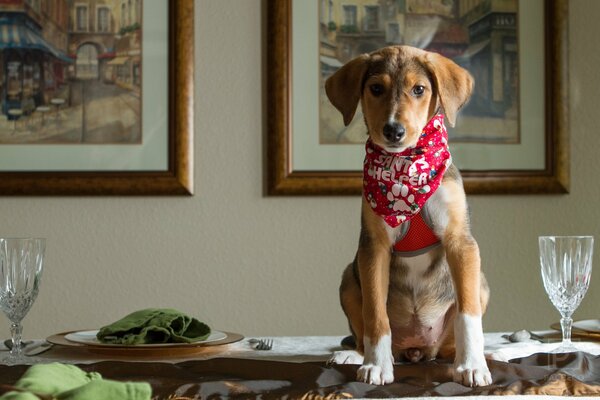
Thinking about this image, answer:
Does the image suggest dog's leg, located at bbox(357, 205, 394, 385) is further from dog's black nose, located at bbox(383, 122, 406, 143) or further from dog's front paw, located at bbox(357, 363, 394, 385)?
dog's black nose, located at bbox(383, 122, 406, 143)

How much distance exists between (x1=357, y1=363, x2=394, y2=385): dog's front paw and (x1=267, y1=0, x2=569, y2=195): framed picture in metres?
1.53

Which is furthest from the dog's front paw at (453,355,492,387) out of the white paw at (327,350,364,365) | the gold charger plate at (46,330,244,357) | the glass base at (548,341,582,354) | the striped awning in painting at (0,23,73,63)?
the striped awning in painting at (0,23,73,63)

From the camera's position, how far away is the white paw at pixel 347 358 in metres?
1.38

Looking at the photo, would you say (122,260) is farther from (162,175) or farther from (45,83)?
(45,83)

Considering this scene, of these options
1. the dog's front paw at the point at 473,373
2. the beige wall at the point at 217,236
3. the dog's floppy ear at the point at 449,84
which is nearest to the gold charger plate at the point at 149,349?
the dog's front paw at the point at 473,373

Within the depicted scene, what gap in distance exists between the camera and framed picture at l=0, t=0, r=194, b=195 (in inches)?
106

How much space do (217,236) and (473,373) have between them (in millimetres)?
1663

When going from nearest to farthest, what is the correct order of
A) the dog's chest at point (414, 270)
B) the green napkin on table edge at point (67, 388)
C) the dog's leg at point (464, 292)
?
the green napkin on table edge at point (67, 388), the dog's leg at point (464, 292), the dog's chest at point (414, 270)

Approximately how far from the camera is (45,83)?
2.71m

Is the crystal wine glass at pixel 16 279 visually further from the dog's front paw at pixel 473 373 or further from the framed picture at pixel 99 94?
the framed picture at pixel 99 94

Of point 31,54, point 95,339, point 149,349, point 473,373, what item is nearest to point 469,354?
point 473,373

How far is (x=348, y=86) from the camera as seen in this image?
140 centimetres

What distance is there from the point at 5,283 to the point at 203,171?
4.35 ft

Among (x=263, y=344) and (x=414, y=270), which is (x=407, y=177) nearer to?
(x=414, y=270)
